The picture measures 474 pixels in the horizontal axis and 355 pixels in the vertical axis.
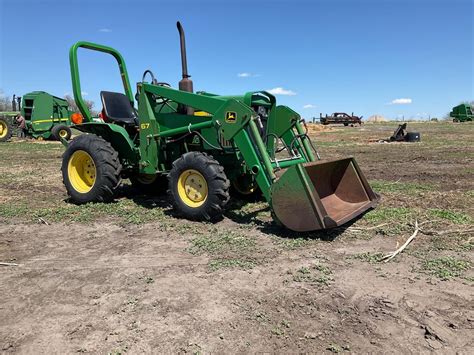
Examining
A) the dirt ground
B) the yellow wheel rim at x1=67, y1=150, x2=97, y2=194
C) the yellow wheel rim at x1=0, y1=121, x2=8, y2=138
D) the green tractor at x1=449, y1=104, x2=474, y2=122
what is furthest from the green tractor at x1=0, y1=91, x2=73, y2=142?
the green tractor at x1=449, y1=104, x2=474, y2=122

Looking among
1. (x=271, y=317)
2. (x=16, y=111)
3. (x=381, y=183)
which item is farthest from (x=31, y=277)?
(x=16, y=111)

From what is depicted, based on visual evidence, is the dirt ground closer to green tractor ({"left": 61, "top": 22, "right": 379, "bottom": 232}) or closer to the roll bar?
green tractor ({"left": 61, "top": 22, "right": 379, "bottom": 232})

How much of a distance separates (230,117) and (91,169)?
2.87 m

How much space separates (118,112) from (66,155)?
1115 mm

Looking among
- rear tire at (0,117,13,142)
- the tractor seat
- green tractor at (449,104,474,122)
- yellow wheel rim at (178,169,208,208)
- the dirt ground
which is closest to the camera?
the dirt ground

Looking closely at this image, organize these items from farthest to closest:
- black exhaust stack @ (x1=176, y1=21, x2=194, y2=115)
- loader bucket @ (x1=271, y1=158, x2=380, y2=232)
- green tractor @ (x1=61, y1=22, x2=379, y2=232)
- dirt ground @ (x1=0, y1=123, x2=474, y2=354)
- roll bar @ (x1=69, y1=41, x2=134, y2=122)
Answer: roll bar @ (x1=69, y1=41, x2=134, y2=122), black exhaust stack @ (x1=176, y1=21, x2=194, y2=115), green tractor @ (x1=61, y1=22, x2=379, y2=232), loader bucket @ (x1=271, y1=158, x2=380, y2=232), dirt ground @ (x1=0, y1=123, x2=474, y2=354)

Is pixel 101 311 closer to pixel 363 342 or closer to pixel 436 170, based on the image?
pixel 363 342

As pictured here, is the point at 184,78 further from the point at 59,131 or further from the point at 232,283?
the point at 59,131

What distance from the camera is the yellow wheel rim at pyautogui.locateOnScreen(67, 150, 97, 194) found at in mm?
6642

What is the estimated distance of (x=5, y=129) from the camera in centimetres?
2136

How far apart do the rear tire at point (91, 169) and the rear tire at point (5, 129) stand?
1722 cm

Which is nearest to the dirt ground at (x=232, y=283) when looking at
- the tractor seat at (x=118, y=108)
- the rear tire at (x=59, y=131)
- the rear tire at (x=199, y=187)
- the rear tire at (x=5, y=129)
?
the rear tire at (x=199, y=187)

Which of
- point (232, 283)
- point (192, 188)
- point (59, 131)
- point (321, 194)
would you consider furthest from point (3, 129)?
point (232, 283)

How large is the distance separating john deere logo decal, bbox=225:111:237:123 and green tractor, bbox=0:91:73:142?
17.7 m
